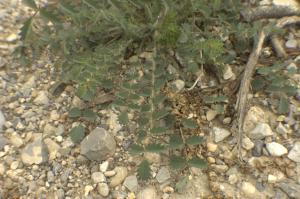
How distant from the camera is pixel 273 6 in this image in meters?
2.54

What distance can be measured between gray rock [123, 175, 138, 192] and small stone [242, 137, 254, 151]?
50 cm

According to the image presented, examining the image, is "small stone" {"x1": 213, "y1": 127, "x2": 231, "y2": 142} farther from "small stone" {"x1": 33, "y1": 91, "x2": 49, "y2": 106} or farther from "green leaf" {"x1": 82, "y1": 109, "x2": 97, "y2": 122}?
"small stone" {"x1": 33, "y1": 91, "x2": 49, "y2": 106}

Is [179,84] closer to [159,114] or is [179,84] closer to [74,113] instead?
[159,114]

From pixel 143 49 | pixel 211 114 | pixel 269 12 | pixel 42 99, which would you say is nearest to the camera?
pixel 211 114

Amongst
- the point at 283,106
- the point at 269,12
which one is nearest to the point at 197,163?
the point at 283,106

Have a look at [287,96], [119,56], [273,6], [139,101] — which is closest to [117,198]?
[139,101]

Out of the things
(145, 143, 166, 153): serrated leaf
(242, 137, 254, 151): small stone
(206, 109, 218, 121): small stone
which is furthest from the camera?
(206, 109, 218, 121): small stone

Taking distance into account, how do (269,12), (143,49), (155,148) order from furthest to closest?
(269,12)
(143,49)
(155,148)

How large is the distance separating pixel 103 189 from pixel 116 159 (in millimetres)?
151

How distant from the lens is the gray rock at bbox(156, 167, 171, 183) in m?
2.02

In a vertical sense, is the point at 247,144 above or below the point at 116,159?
above

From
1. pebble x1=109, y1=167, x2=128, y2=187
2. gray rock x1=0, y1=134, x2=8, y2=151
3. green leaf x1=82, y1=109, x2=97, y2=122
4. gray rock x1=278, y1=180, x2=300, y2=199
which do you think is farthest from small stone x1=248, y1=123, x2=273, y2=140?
gray rock x1=0, y1=134, x2=8, y2=151

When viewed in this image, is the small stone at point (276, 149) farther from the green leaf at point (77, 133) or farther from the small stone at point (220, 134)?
the green leaf at point (77, 133)

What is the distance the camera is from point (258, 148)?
6.82 ft
